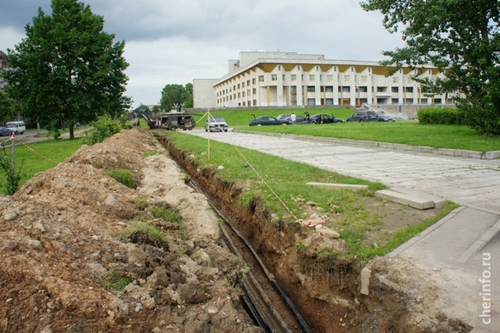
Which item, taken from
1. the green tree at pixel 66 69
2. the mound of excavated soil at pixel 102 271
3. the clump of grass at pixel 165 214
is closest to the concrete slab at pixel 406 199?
the mound of excavated soil at pixel 102 271

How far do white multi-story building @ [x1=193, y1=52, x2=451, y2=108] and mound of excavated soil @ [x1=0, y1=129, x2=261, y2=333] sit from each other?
69.5 m

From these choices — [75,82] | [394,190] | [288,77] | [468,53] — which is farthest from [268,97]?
→ [394,190]

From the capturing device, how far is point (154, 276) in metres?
3.95

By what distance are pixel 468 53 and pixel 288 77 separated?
200 ft

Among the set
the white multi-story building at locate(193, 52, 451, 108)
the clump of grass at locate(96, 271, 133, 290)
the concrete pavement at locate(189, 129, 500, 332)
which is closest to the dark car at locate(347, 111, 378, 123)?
the concrete pavement at locate(189, 129, 500, 332)

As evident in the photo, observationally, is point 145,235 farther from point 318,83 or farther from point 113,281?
point 318,83

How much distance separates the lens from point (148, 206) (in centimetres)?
689

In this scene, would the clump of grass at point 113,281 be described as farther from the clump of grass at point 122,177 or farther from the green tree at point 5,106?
the green tree at point 5,106

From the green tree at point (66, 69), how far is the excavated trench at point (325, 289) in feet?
79.8

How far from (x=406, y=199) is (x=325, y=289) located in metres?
2.32

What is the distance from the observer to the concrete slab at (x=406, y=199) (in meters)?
6.03

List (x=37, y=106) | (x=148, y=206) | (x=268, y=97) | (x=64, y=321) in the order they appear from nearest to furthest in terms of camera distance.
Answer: (x=64, y=321)
(x=148, y=206)
(x=37, y=106)
(x=268, y=97)

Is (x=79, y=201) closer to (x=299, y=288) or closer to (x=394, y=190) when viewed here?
(x=299, y=288)

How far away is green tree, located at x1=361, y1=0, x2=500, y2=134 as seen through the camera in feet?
48.7
